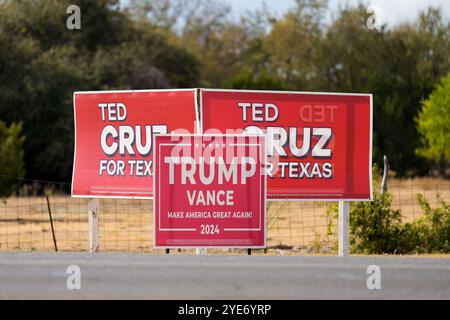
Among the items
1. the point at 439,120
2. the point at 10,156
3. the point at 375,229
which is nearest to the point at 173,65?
the point at 439,120

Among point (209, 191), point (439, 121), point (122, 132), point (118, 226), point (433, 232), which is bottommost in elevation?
point (118, 226)

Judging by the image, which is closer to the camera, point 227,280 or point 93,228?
point 227,280

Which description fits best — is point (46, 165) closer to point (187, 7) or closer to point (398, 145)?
point (398, 145)

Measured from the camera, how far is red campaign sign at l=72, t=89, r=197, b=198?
13305mm

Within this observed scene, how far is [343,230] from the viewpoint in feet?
44.0

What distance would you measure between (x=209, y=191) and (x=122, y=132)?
3.08 meters

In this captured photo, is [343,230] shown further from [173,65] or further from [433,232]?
[173,65]

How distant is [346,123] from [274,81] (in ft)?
135

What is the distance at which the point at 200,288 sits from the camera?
8656mm

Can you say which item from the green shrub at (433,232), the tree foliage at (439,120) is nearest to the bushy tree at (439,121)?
the tree foliage at (439,120)

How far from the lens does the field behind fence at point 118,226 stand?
57.3ft

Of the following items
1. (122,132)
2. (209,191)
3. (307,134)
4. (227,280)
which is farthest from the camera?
(122,132)

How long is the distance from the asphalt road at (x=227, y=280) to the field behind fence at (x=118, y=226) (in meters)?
6.45
